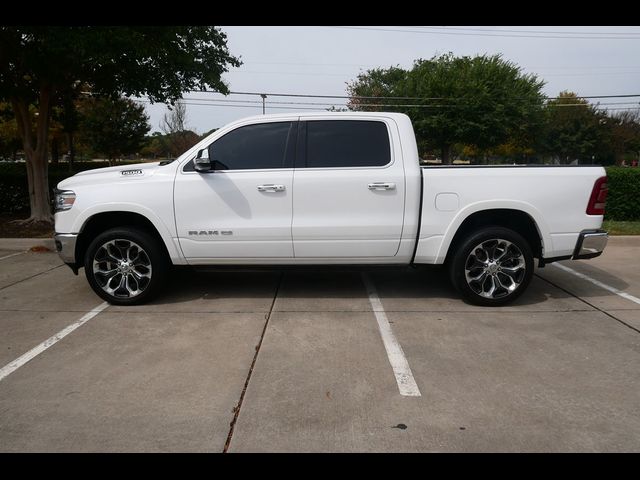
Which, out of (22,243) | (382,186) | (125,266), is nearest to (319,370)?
(382,186)

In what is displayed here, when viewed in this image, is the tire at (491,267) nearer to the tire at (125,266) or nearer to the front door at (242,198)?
the front door at (242,198)

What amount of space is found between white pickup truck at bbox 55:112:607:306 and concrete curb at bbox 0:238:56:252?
3961 millimetres

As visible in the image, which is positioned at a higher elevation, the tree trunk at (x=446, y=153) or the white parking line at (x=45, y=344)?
the tree trunk at (x=446, y=153)

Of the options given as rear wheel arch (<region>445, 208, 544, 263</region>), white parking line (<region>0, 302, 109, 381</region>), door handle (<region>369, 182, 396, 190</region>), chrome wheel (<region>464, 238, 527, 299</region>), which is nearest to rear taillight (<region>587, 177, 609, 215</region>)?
rear wheel arch (<region>445, 208, 544, 263</region>)

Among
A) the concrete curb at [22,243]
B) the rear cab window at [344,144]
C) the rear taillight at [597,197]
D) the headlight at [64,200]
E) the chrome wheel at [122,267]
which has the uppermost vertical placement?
the rear cab window at [344,144]

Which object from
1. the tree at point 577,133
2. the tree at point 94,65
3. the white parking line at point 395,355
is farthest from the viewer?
the tree at point 577,133

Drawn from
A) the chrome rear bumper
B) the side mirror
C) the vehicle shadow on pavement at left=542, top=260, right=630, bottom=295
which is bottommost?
the vehicle shadow on pavement at left=542, top=260, right=630, bottom=295

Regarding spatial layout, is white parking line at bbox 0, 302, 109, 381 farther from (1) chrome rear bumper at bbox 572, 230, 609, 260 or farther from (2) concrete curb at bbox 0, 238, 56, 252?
(1) chrome rear bumper at bbox 572, 230, 609, 260

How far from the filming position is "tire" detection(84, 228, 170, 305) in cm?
483

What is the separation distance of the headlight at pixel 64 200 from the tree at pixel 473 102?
113 feet

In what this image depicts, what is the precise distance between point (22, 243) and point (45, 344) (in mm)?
5281

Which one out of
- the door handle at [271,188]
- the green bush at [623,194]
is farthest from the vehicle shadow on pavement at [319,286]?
the green bush at [623,194]

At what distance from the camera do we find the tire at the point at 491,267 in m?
4.75

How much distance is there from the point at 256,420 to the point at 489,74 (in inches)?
1531
